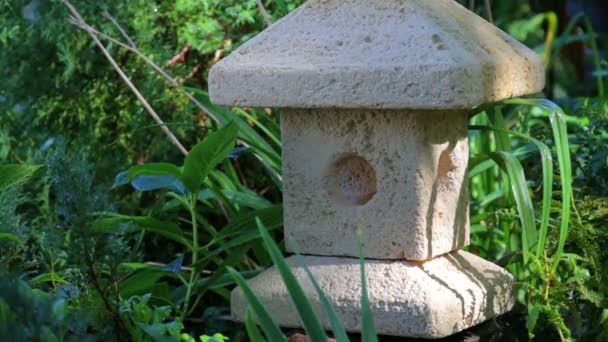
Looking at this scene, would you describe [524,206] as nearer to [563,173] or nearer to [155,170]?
[563,173]

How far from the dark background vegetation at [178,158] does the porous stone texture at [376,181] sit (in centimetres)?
21

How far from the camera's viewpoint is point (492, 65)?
2150 millimetres

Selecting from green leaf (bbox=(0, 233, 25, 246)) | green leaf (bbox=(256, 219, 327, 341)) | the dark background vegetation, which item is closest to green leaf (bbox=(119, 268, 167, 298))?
the dark background vegetation

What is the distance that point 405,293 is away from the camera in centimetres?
220

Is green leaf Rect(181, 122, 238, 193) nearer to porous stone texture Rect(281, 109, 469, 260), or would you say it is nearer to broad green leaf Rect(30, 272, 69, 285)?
porous stone texture Rect(281, 109, 469, 260)

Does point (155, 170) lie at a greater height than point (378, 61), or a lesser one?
lesser

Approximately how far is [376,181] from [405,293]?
0.80 ft

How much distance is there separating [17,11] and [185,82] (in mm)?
593

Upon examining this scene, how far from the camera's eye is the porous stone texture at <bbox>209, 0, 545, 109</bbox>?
2.07 metres

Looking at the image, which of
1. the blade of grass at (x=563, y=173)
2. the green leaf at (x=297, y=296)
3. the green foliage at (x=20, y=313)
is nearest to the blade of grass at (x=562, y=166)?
the blade of grass at (x=563, y=173)

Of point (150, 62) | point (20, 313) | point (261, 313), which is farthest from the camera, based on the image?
point (150, 62)

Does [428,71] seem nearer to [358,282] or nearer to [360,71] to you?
[360,71]

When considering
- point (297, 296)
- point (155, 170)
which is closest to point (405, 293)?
point (297, 296)

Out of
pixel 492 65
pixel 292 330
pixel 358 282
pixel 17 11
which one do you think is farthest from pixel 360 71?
pixel 17 11
